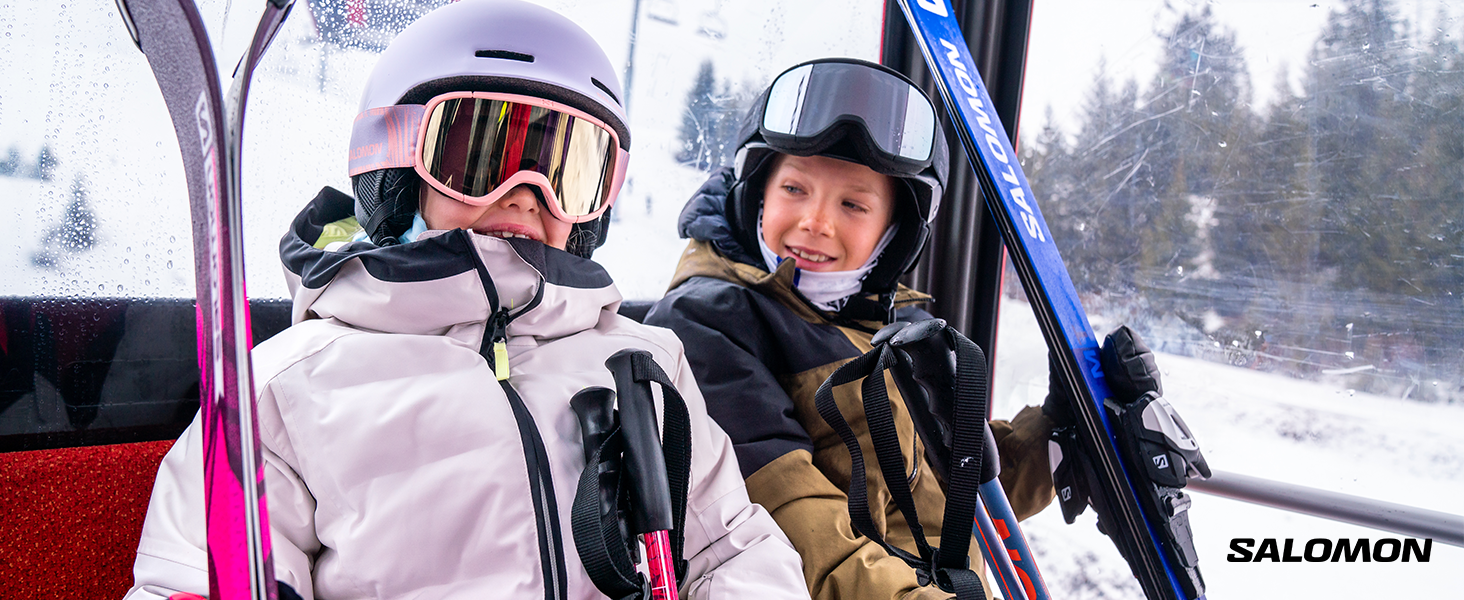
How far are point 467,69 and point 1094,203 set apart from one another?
163 cm

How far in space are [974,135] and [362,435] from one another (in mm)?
1221

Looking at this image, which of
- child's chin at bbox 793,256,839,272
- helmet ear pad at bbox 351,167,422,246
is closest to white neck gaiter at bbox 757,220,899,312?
child's chin at bbox 793,256,839,272

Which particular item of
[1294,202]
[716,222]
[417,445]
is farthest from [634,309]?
[1294,202]

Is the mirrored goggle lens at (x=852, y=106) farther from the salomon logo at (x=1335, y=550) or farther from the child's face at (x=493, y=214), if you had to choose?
the salomon logo at (x=1335, y=550)

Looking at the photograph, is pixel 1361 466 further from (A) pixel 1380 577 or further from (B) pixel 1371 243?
(B) pixel 1371 243

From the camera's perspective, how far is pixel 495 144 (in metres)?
0.96

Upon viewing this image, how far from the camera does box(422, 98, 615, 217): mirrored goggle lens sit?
0.96 m

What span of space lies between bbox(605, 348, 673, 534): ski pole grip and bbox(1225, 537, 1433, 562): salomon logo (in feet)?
5.52

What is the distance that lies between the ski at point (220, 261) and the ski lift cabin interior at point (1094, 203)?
64cm

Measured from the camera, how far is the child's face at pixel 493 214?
39.1 inches

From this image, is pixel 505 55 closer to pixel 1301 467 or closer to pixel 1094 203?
pixel 1094 203

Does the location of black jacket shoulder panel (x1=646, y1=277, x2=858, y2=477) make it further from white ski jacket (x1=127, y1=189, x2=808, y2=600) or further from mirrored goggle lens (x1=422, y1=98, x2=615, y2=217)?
mirrored goggle lens (x1=422, y1=98, x2=615, y2=217)

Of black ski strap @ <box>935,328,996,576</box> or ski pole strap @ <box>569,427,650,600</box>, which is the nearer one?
ski pole strap @ <box>569,427,650,600</box>

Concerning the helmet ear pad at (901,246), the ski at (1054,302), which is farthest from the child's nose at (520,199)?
the ski at (1054,302)
